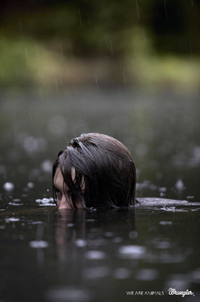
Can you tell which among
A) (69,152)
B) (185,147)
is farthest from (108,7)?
(69,152)

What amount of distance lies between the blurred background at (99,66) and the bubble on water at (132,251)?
43.2ft

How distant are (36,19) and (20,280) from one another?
73.9m

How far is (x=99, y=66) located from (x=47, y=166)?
5488 centimetres

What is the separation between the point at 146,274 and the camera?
10.8 ft

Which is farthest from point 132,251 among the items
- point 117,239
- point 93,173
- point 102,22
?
point 102,22

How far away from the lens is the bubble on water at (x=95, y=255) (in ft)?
12.0

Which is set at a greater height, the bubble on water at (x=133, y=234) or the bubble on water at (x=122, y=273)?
the bubble on water at (x=122, y=273)

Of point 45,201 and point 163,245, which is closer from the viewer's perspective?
point 163,245

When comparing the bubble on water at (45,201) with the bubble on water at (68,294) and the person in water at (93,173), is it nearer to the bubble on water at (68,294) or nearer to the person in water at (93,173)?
the person in water at (93,173)

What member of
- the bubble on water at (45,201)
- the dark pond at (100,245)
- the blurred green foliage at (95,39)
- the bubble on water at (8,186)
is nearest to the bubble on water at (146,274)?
the dark pond at (100,245)

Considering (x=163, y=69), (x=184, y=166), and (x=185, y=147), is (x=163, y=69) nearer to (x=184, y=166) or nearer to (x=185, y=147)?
(x=185, y=147)

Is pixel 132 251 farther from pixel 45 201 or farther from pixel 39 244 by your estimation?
pixel 45 201

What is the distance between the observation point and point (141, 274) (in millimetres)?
3309

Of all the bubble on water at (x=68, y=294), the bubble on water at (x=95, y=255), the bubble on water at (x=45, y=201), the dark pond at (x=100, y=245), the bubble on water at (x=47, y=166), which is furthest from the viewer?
the bubble on water at (x=47, y=166)
